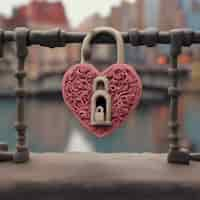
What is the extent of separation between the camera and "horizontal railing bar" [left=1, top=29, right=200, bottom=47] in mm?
663

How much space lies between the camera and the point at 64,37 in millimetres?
668

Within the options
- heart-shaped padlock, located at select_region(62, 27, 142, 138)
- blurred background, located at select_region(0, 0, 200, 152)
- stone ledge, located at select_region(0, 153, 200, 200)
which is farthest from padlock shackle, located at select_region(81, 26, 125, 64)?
blurred background, located at select_region(0, 0, 200, 152)

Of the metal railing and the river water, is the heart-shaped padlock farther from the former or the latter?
the river water

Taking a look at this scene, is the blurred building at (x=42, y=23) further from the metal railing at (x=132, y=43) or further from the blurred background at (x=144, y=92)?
the metal railing at (x=132, y=43)

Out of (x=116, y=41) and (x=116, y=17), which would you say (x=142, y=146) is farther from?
(x=116, y=41)

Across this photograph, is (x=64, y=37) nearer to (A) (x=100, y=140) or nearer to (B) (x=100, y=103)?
(B) (x=100, y=103)

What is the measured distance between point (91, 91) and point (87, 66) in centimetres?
3

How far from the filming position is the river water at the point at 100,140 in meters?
7.93

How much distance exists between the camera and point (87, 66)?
66 cm

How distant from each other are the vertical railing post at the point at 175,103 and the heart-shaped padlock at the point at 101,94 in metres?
0.05

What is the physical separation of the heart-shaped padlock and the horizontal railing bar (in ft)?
0.08

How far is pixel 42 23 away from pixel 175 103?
858 centimetres

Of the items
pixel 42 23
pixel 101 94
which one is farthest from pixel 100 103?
pixel 42 23

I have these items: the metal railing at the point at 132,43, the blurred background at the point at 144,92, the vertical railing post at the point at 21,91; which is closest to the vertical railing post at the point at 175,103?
the metal railing at the point at 132,43
